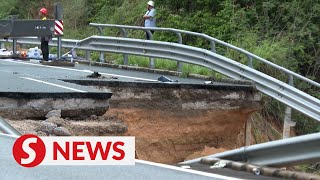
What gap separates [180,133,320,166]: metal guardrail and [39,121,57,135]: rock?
338 centimetres

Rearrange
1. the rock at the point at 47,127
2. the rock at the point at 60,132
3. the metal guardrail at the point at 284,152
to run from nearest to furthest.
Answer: the metal guardrail at the point at 284,152 < the rock at the point at 60,132 < the rock at the point at 47,127

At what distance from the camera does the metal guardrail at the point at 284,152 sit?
20.1ft

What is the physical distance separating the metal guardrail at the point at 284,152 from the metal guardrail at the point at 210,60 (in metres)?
6.23

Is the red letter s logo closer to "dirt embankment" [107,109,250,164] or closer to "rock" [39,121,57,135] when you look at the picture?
"rock" [39,121,57,135]

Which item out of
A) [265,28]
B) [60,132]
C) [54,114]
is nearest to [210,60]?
[54,114]

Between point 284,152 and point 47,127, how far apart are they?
13.9ft

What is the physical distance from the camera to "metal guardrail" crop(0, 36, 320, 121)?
13234 millimetres

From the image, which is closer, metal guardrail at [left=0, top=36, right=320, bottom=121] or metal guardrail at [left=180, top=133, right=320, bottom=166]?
metal guardrail at [left=180, top=133, right=320, bottom=166]

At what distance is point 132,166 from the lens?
713 cm

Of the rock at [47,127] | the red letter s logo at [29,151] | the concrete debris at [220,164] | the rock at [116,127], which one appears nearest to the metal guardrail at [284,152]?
the concrete debris at [220,164]

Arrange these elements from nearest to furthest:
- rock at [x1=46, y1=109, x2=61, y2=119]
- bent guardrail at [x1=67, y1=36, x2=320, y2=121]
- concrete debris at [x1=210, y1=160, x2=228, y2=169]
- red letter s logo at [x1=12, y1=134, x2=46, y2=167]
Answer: red letter s logo at [x1=12, y1=134, x2=46, y2=167]
concrete debris at [x1=210, y1=160, x2=228, y2=169]
rock at [x1=46, y1=109, x2=61, y2=119]
bent guardrail at [x1=67, y1=36, x2=320, y2=121]

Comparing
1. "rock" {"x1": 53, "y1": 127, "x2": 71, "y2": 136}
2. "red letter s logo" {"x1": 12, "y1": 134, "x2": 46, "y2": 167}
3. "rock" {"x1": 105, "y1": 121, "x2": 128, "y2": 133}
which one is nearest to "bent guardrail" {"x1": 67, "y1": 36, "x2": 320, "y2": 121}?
"rock" {"x1": 105, "y1": 121, "x2": 128, "y2": 133}

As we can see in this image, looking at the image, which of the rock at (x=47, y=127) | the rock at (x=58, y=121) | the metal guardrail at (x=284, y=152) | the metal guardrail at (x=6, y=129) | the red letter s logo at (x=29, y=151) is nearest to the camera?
the metal guardrail at (x=284, y=152)

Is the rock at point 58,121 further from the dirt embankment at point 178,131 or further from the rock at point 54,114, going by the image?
the dirt embankment at point 178,131
